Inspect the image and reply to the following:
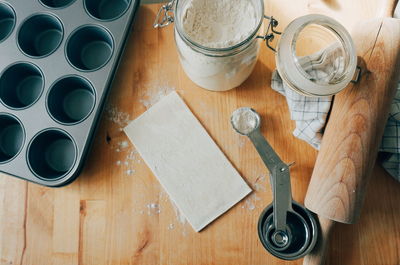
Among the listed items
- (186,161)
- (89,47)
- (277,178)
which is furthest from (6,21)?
(277,178)

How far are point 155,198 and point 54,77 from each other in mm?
324

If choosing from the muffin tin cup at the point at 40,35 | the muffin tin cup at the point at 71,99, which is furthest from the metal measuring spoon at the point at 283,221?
the muffin tin cup at the point at 40,35

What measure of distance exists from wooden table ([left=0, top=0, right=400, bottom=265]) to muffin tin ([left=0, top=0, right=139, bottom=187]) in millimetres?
54

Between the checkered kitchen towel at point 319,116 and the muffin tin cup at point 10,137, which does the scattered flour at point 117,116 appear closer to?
the muffin tin cup at point 10,137

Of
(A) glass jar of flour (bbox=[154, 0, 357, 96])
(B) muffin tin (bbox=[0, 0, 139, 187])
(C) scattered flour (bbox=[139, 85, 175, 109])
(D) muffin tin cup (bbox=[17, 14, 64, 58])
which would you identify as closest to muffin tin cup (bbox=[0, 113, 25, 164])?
(B) muffin tin (bbox=[0, 0, 139, 187])

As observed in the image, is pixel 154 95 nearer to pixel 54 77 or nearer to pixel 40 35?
pixel 54 77

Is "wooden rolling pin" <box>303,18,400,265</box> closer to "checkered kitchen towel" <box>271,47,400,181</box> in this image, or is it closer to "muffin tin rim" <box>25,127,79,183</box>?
"checkered kitchen towel" <box>271,47,400,181</box>

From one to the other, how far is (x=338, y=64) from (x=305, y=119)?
12 centimetres

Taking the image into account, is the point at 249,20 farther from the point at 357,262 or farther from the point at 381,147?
the point at 357,262

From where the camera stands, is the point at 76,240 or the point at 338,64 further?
the point at 76,240

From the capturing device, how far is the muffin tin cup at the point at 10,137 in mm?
778

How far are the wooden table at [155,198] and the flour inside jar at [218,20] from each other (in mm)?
162

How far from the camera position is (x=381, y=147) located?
65 cm

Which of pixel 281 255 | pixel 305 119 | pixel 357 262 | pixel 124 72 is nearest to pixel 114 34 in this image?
pixel 124 72
